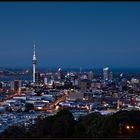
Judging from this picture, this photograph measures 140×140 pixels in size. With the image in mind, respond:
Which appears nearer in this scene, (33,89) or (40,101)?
(40,101)

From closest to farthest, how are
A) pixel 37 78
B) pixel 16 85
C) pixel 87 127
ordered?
pixel 87 127 → pixel 16 85 → pixel 37 78

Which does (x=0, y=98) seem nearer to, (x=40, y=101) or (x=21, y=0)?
(x=40, y=101)

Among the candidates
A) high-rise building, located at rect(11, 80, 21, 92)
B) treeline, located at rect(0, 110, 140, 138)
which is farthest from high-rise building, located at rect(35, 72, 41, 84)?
treeline, located at rect(0, 110, 140, 138)

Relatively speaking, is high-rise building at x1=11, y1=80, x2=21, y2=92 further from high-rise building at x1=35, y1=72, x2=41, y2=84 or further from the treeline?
the treeline

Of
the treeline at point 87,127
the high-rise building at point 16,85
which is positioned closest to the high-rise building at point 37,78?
the high-rise building at point 16,85

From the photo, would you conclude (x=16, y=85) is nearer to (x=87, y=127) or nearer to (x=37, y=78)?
(x=37, y=78)

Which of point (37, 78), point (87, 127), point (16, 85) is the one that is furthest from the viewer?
point (37, 78)

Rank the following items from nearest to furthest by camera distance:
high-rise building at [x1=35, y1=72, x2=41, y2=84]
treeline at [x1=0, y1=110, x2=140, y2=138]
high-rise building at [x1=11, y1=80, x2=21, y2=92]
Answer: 1. treeline at [x1=0, y1=110, x2=140, y2=138]
2. high-rise building at [x1=11, y1=80, x2=21, y2=92]
3. high-rise building at [x1=35, y1=72, x2=41, y2=84]

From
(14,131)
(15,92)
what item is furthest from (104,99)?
(14,131)

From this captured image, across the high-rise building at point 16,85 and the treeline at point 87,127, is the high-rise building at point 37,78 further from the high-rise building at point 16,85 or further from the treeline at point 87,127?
the treeline at point 87,127

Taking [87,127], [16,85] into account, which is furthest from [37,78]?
[87,127]

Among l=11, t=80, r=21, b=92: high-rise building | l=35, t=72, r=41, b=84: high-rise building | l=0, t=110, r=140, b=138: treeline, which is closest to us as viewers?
l=0, t=110, r=140, b=138: treeline
